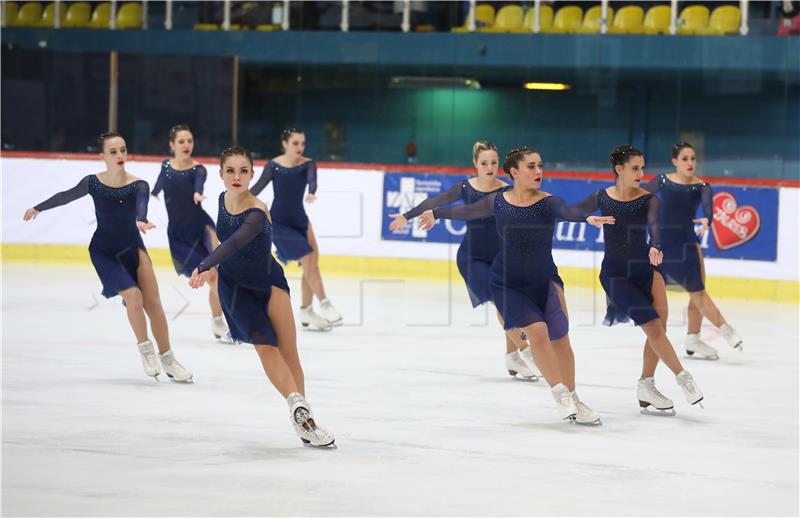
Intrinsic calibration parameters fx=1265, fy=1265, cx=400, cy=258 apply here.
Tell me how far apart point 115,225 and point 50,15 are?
45.7 ft

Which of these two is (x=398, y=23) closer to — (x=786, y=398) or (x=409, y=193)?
(x=409, y=193)

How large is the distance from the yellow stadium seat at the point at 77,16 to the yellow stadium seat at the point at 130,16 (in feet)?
2.15

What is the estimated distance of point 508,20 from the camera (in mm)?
18781

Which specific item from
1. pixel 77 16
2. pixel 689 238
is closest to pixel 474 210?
pixel 689 238

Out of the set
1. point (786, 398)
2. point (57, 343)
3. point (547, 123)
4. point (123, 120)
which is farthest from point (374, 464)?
point (123, 120)

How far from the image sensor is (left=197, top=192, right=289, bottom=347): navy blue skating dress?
6.02 meters

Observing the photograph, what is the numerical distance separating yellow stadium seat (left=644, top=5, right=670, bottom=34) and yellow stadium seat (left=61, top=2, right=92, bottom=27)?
8925 millimetres

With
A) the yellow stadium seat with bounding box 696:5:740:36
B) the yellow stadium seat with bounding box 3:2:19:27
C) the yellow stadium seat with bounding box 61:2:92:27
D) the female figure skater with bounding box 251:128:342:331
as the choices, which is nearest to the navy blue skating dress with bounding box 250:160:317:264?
the female figure skater with bounding box 251:128:342:331

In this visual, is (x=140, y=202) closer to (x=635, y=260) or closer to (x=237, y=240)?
(x=237, y=240)

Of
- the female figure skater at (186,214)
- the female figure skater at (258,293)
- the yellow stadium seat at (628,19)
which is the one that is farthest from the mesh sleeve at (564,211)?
the yellow stadium seat at (628,19)

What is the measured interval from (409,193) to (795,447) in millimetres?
8658

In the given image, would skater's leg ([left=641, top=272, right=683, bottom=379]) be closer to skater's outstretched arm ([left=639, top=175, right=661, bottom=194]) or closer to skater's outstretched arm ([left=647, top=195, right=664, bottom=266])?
skater's outstretched arm ([left=647, top=195, right=664, bottom=266])

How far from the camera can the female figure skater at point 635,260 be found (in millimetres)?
6969

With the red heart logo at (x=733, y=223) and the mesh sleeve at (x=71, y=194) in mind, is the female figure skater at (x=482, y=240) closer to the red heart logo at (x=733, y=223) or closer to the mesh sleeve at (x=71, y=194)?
the mesh sleeve at (x=71, y=194)
